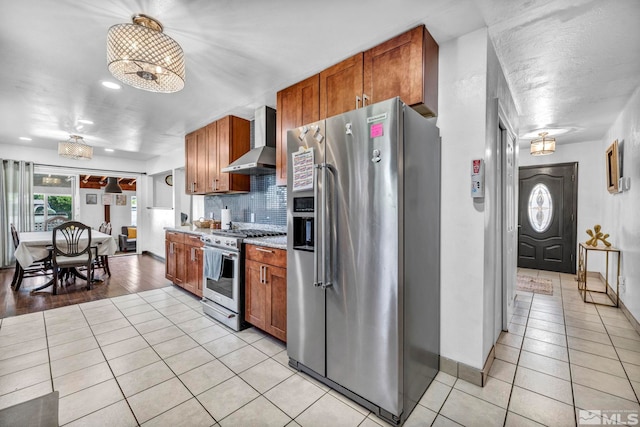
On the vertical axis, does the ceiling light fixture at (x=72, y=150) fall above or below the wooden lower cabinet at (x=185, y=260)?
above

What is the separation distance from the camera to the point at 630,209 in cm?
319

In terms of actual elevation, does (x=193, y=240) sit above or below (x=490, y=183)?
below

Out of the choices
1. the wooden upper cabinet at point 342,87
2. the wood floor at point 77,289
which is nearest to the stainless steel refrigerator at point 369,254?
the wooden upper cabinet at point 342,87

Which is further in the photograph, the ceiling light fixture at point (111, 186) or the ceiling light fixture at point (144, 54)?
the ceiling light fixture at point (111, 186)

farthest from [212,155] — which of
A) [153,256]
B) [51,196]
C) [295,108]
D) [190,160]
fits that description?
[51,196]

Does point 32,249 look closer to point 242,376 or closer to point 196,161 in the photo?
point 196,161

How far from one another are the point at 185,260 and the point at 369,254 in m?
3.13

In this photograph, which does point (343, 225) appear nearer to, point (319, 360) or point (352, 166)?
point (352, 166)

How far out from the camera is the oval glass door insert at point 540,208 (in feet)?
17.6

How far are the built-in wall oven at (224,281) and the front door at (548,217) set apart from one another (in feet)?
18.5

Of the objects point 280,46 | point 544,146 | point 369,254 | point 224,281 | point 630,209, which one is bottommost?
point 224,281

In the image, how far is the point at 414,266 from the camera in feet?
5.74

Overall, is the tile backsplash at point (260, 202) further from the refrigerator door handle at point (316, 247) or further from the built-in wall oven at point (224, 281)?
the refrigerator door handle at point (316, 247)

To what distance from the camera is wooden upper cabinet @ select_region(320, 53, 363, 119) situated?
2.28 meters
